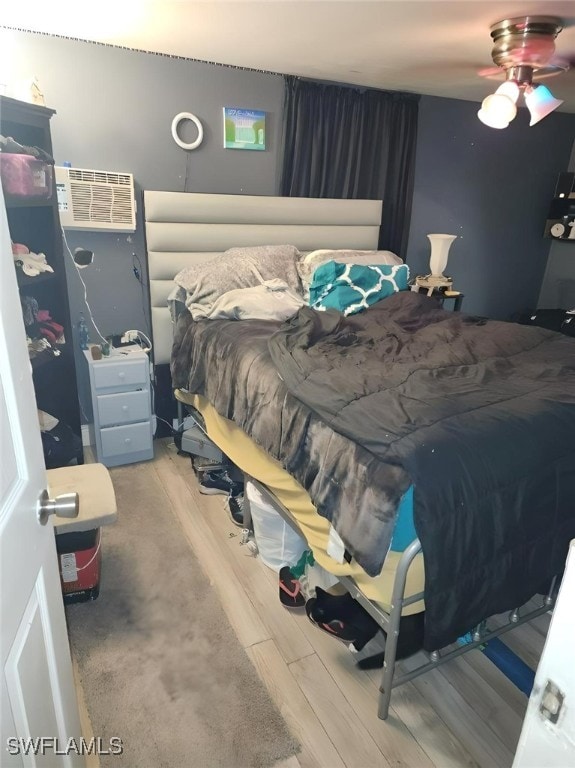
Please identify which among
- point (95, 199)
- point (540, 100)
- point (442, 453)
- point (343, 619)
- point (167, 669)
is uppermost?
point (540, 100)

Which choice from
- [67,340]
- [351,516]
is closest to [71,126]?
[67,340]

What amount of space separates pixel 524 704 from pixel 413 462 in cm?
99

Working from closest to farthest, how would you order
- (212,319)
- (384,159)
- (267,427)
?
(267,427)
(212,319)
(384,159)

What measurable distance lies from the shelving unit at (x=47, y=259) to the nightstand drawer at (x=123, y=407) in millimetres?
142

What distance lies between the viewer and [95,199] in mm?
2746

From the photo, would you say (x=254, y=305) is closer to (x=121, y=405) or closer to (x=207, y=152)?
(x=121, y=405)

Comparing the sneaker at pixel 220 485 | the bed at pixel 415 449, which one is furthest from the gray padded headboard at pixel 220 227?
the sneaker at pixel 220 485

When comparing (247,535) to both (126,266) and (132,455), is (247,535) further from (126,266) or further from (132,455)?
(126,266)

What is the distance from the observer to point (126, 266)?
3.04m

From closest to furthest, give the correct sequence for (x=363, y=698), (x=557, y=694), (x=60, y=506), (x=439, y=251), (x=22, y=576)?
(x=557, y=694)
(x=22, y=576)
(x=60, y=506)
(x=363, y=698)
(x=439, y=251)

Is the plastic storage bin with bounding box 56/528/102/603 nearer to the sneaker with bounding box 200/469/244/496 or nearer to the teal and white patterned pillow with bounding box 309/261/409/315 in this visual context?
the sneaker with bounding box 200/469/244/496

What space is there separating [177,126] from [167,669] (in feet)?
9.33

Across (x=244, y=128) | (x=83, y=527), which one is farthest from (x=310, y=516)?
(x=244, y=128)

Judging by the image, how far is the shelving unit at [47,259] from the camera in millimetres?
2143
